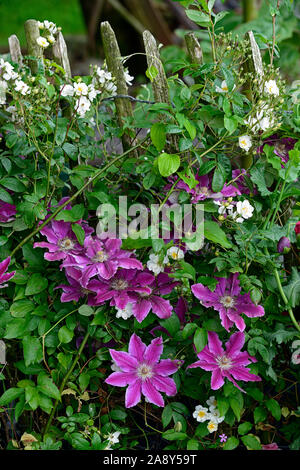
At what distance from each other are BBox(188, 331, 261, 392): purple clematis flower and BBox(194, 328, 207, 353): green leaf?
0.03m

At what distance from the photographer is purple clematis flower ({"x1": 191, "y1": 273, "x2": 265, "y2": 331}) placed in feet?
4.43

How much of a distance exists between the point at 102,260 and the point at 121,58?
1.75 feet

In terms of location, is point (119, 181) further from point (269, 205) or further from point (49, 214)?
point (269, 205)

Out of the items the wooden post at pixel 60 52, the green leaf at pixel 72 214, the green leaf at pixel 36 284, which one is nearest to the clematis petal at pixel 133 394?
the green leaf at pixel 36 284

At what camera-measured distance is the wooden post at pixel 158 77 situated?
57.0 inches

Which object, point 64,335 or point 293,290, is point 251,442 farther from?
point 64,335

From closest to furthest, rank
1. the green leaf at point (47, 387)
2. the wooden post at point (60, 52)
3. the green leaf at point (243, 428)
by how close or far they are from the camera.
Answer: the green leaf at point (47, 387)
the green leaf at point (243, 428)
the wooden post at point (60, 52)

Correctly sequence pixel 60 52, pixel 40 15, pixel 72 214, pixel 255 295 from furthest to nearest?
pixel 40 15
pixel 60 52
pixel 72 214
pixel 255 295

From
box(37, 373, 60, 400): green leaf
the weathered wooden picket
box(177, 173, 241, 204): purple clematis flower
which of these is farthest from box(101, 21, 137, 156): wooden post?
box(37, 373, 60, 400): green leaf

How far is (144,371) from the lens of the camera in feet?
4.51

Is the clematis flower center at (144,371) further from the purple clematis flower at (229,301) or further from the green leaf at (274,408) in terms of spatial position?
the green leaf at (274,408)

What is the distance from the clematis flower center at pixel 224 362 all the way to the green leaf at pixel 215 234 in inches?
10.8

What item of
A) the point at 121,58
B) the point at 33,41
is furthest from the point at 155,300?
the point at 33,41

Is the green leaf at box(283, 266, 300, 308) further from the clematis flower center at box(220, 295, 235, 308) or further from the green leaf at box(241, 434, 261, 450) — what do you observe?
the green leaf at box(241, 434, 261, 450)
